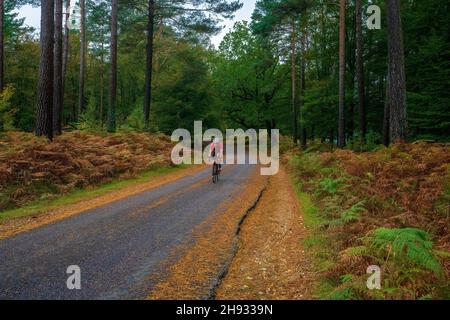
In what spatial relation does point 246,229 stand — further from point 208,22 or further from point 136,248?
point 208,22

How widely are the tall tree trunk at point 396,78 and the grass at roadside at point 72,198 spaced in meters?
Result: 10.6

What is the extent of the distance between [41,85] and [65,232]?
384 inches

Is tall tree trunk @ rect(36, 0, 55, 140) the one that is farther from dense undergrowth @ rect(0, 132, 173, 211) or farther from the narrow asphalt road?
the narrow asphalt road

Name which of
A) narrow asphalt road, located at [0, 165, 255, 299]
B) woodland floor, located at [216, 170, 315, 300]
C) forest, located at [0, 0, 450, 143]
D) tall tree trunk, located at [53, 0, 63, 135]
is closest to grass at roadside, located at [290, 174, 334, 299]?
woodland floor, located at [216, 170, 315, 300]

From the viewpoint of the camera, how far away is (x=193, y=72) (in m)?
30.1

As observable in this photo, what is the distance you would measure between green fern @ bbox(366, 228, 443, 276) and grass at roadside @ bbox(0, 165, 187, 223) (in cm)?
862

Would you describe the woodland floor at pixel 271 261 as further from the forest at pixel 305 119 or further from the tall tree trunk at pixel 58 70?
the tall tree trunk at pixel 58 70

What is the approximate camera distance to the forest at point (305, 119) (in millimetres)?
6397

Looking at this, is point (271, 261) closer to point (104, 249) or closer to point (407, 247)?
point (407, 247)

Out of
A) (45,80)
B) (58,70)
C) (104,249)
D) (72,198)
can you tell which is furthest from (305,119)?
(104,249)

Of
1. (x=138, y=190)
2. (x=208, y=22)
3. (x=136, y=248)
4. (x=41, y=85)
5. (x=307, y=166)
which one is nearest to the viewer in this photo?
(x=136, y=248)

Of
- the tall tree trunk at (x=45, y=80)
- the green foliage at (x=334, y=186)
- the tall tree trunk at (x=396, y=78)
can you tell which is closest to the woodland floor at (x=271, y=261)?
the green foliage at (x=334, y=186)

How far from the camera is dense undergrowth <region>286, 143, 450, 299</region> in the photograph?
4.70 metres
